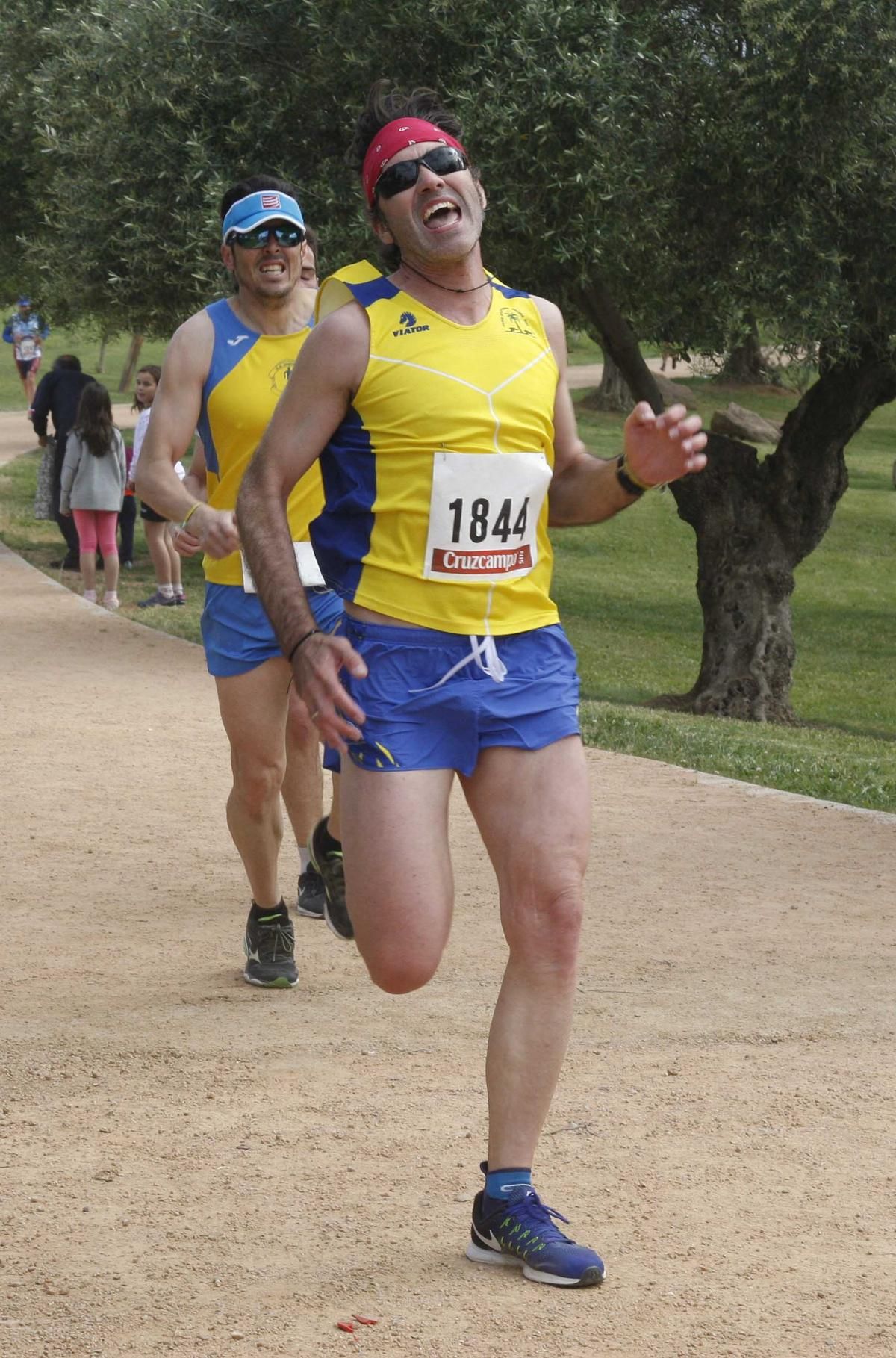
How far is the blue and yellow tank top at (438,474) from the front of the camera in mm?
3457

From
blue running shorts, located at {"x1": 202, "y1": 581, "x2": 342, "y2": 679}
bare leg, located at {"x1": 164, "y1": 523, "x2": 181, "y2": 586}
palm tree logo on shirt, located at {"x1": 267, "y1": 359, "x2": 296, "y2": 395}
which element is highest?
palm tree logo on shirt, located at {"x1": 267, "y1": 359, "x2": 296, "y2": 395}

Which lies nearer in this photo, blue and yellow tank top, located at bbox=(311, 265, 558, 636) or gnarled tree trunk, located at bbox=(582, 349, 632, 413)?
blue and yellow tank top, located at bbox=(311, 265, 558, 636)

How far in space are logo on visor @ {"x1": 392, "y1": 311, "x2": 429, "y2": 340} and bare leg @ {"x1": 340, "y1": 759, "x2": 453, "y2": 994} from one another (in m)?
0.83

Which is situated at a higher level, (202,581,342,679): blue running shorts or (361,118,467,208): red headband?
(361,118,467,208): red headband

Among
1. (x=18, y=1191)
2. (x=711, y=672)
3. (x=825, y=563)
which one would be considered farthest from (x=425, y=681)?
(x=825, y=563)

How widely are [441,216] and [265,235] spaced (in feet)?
5.92

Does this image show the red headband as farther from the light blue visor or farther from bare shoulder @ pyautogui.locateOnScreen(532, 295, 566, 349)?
the light blue visor

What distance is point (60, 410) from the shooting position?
16.9m

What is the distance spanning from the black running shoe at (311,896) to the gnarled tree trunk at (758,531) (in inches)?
350

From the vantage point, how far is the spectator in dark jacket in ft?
54.3

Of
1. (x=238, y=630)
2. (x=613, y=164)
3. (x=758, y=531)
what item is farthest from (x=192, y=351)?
(x=758, y=531)

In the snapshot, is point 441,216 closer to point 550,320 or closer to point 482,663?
point 550,320

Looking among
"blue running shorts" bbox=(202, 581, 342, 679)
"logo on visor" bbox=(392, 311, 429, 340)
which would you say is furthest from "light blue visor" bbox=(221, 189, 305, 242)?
"logo on visor" bbox=(392, 311, 429, 340)

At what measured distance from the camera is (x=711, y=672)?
15.0 meters
